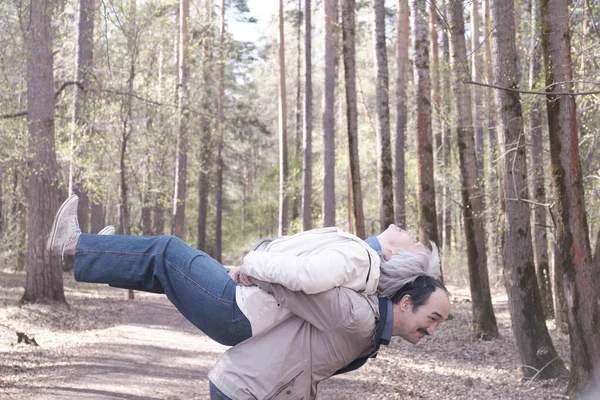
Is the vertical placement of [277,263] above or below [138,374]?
above

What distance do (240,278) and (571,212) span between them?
5.10 m

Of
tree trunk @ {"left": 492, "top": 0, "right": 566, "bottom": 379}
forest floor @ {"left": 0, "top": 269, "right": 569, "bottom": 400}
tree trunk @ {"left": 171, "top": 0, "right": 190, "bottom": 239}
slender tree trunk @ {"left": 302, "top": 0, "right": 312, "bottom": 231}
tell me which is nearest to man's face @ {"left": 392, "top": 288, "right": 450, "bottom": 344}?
forest floor @ {"left": 0, "top": 269, "right": 569, "bottom": 400}

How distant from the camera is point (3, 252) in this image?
20.8 meters

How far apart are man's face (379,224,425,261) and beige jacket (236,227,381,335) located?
29cm

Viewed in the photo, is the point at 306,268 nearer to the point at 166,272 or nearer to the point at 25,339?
the point at 166,272

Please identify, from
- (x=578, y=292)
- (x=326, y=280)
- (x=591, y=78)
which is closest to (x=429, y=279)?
(x=326, y=280)

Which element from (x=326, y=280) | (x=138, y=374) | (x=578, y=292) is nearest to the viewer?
(x=326, y=280)

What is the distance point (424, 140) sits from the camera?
16234 millimetres

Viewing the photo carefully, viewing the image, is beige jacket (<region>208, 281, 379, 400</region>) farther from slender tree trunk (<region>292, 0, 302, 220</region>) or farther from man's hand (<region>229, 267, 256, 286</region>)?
slender tree trunk (<region>292, 0, 302, 220</region>)

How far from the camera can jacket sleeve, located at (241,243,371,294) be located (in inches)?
149

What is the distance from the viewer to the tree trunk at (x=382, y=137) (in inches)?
698

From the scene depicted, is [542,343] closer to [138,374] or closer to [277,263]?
Result: [138,374]

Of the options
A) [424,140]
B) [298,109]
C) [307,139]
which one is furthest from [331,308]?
[298,109]

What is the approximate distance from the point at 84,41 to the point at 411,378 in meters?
14.2
